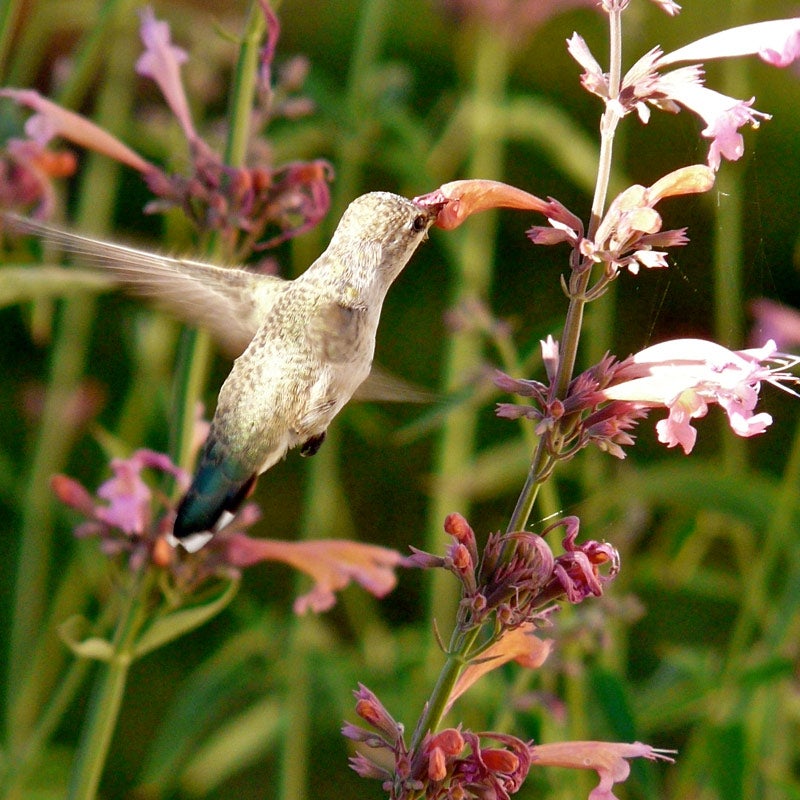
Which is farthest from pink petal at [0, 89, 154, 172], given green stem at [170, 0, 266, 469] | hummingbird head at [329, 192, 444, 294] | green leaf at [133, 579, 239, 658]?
green leaf at [133, 579, 239, 658]

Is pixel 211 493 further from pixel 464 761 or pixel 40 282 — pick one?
pixel 464 761

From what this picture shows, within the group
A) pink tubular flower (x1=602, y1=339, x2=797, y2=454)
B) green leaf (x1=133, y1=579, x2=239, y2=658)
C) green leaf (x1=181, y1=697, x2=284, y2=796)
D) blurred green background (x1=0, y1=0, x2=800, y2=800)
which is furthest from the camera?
green leaf (x1=181, y1=697, x2=284, y2=796)

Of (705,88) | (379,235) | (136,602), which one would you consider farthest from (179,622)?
(705,88)

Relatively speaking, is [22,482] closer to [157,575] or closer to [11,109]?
[11,109]

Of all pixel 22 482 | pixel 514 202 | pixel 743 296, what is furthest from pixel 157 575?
pixel 743 296

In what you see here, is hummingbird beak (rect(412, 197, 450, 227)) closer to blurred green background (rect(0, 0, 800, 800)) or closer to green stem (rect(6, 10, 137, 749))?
blurred green background (rect(0, 0, 800, 800))

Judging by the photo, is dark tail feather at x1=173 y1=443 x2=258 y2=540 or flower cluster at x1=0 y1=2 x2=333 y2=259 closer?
dark tail feather at x1=173 y1=443 x2=258 y2=540
